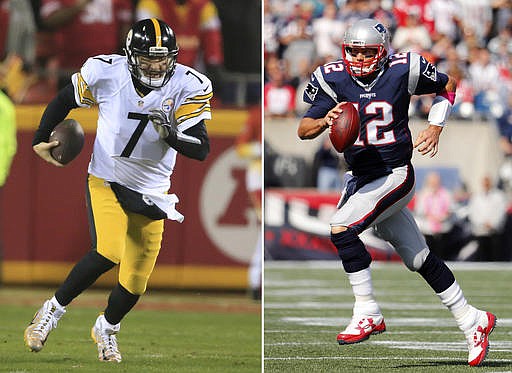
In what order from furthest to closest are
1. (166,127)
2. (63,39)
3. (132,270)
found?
(63,39)
(132,270)
(166,127)

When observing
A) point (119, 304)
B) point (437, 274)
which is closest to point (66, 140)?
point (119, 304)

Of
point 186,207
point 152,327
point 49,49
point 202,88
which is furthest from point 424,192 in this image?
point 202,88

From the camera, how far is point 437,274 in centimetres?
473

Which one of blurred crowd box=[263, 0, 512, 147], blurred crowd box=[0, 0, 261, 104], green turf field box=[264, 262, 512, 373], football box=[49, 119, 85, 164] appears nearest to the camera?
football box=[49, 119, 85, 164]

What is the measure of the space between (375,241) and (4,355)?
6.98 m

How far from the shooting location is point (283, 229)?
1089 cm

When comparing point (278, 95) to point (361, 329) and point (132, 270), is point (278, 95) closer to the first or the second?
point (361, 329)

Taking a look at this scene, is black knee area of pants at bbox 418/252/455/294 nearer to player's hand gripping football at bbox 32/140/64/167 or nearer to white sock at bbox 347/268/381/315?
white sock at bbox 347/268/381/315

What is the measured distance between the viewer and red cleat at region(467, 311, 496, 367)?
4543 mm

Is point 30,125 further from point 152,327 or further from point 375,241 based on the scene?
point 375,241

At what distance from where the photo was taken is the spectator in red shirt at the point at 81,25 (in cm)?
808

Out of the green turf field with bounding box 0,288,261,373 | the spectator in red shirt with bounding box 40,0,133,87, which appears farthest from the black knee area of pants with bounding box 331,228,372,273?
the spectator in red shirt with bounding box 40,0,133,87

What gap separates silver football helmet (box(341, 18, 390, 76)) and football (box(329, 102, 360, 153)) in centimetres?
23

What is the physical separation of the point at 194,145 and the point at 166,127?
5.2 inches
